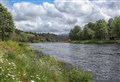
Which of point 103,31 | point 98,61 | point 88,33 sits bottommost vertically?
point 98,61

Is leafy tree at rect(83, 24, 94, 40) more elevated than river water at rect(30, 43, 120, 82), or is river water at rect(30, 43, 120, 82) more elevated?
leafy tree at rect(83, 24, 94, 40)

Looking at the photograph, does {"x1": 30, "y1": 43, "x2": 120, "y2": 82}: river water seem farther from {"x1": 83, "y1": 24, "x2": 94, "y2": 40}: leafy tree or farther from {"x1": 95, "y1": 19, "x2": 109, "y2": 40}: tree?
{"x1": 83, "y1": 24, "x2": 94, "y2": 40}: leafy tree

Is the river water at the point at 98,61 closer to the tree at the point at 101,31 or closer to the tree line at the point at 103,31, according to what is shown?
the tree line at the point at 103,31

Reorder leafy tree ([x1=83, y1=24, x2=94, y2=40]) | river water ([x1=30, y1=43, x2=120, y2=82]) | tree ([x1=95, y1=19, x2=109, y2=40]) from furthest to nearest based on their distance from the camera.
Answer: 1. leafy tree ([x1=83, y1=24, x2=94, y2=40])
2. tree ([x1=95, y1=19, x2=109, y2=40])
3. river water ([x1=30, y1=43, x2=120, y2=82])

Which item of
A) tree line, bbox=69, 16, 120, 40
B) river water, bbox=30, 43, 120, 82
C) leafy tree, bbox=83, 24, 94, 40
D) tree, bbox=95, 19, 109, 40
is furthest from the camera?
leafy tree, bbox=83, 24, 94, 40

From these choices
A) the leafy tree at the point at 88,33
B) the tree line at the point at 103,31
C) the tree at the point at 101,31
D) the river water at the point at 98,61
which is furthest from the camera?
the leafy tree at the point at 88,33

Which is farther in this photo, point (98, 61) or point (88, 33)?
point (88, 33)

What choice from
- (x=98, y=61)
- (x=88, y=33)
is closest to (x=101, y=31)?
(x=88, y=33)

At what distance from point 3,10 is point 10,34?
7757mm

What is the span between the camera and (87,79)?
17078 millimetres

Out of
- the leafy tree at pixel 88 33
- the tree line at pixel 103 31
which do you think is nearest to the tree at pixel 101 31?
the tree line at pixel 103 31

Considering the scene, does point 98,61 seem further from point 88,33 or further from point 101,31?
point 88,33

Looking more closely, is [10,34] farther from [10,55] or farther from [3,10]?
[10,55]

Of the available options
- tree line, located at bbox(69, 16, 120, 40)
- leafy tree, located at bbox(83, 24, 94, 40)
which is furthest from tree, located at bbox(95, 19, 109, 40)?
leafy tree, located at bbox(83, 24, 94, 40)
